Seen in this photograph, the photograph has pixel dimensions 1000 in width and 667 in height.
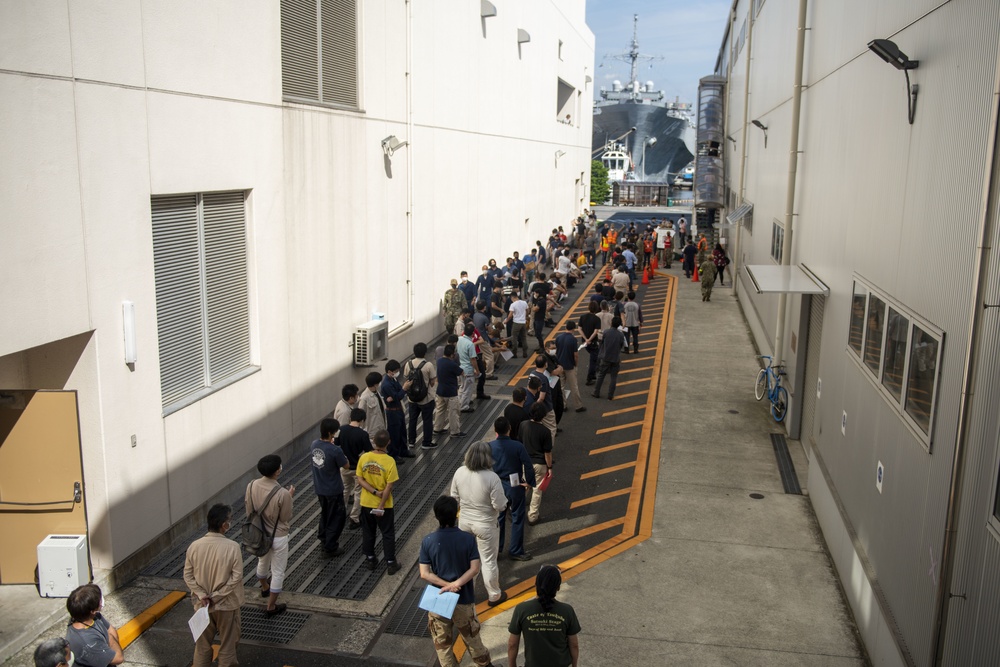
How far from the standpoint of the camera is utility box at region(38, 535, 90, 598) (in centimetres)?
765

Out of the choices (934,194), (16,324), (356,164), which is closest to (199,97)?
(16,324)

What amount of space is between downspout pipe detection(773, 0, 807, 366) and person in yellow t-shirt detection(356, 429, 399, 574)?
356 inches

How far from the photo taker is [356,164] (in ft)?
45.8

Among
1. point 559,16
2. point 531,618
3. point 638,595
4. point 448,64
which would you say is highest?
point 559,16

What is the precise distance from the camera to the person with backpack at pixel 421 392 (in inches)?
478

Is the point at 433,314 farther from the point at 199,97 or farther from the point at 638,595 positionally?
the point at 638,595

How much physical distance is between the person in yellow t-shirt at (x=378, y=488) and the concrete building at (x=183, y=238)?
237 cm

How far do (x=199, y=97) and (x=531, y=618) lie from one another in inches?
280

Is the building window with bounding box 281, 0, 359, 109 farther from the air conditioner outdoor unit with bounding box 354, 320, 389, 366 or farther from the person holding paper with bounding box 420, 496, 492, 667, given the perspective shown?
the person holding paper with bounding box 420, 496, 492, 667

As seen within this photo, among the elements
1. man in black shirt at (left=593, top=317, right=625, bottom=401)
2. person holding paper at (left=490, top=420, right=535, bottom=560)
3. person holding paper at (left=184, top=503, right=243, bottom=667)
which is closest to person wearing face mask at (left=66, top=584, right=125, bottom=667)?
person holding paper at (left=184, top=503, right=243, bottom=667)

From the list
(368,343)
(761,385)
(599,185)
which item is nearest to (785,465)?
(761,385)

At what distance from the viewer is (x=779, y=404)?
14.3m

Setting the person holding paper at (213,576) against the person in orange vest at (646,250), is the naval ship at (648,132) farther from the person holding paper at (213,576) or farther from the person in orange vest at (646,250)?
the person holding paper at (213,576)

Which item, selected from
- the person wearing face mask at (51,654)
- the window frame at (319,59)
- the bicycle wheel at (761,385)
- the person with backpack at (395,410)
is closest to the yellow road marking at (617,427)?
the bicycle wheel at (761,385)
